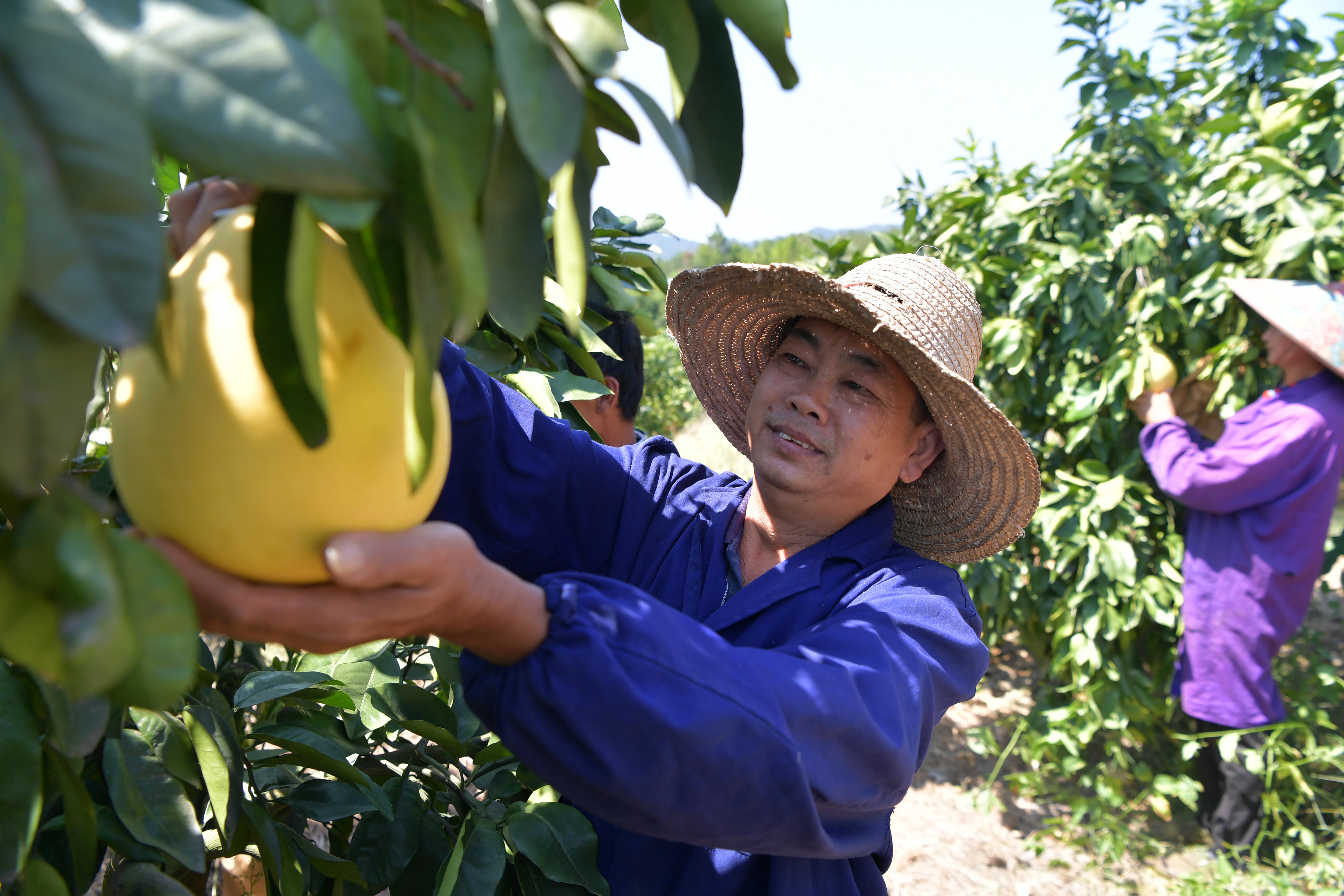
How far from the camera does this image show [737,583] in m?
1.40

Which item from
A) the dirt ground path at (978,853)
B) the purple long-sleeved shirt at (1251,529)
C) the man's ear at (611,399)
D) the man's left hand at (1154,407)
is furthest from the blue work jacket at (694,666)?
the man's left hand at (1154,407)

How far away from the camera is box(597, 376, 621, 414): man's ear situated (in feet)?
7.59

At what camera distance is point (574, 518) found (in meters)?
1.34

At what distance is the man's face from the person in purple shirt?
174 centimetres

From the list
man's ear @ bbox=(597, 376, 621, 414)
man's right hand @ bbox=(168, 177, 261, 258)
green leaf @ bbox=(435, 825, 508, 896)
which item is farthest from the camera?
man's ear @ bbox=(597, 376, 621, 414)

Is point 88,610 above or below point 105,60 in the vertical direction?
below

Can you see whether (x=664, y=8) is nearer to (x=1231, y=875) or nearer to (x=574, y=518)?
(x=574, y=518)

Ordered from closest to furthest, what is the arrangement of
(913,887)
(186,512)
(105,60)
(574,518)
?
1. (105,60)
2. (186,512)
3. (574,518)
4. (913,887)

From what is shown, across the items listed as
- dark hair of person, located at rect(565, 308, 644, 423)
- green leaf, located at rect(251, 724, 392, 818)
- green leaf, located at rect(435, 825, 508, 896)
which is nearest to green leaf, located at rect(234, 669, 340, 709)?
green leaf, located at rect(251, 724, 392, 818)

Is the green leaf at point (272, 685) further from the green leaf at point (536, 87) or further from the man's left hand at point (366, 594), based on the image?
the green leaf at point (536, 87)

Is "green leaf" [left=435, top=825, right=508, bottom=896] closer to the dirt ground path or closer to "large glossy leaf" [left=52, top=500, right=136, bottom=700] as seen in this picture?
"large glossy leaf" [left=52, top=500, right=136, bottom=700]

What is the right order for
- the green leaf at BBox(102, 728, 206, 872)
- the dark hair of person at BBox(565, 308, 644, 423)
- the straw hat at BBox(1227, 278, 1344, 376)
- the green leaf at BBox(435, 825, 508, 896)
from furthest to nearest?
the straw hat at BBox(1227, 278, 1344, 376) → the dark hair of person at BBox(565, 308, 644, 423) → the green leaf at BBox(435, 825, 508, 896) → the green leaf at BBox(102, 728, 206, 872)

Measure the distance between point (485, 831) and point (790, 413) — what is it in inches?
27.5

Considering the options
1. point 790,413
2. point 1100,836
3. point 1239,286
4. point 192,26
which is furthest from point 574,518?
point 1100,836
